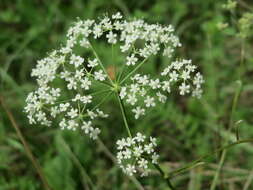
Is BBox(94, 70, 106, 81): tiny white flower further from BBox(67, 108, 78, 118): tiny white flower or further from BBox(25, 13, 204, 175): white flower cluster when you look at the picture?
BBox(67, 108, 78, 118): tiny white flower

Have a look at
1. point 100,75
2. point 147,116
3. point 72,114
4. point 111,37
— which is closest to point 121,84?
point 100,75

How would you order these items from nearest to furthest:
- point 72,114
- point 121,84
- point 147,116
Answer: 1. point 72,114
2. point 121,84
3. point 147,116

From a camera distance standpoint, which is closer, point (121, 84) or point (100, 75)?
point (100, 75)

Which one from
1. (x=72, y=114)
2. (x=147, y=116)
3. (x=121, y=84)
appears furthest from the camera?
(x=147, y=116)

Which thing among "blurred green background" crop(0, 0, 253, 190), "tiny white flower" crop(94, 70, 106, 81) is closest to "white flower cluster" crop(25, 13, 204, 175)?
"tiny white flower" crop(94, 70, 106, 81)

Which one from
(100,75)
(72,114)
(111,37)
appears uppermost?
(111,37)

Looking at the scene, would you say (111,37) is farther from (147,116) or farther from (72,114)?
(147,116)

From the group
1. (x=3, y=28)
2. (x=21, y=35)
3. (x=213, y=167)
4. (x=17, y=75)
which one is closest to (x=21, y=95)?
(x=17, y=75)

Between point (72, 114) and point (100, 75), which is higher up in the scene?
point (100, 75)

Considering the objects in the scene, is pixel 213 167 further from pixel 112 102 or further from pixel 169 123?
pixel 112 102
